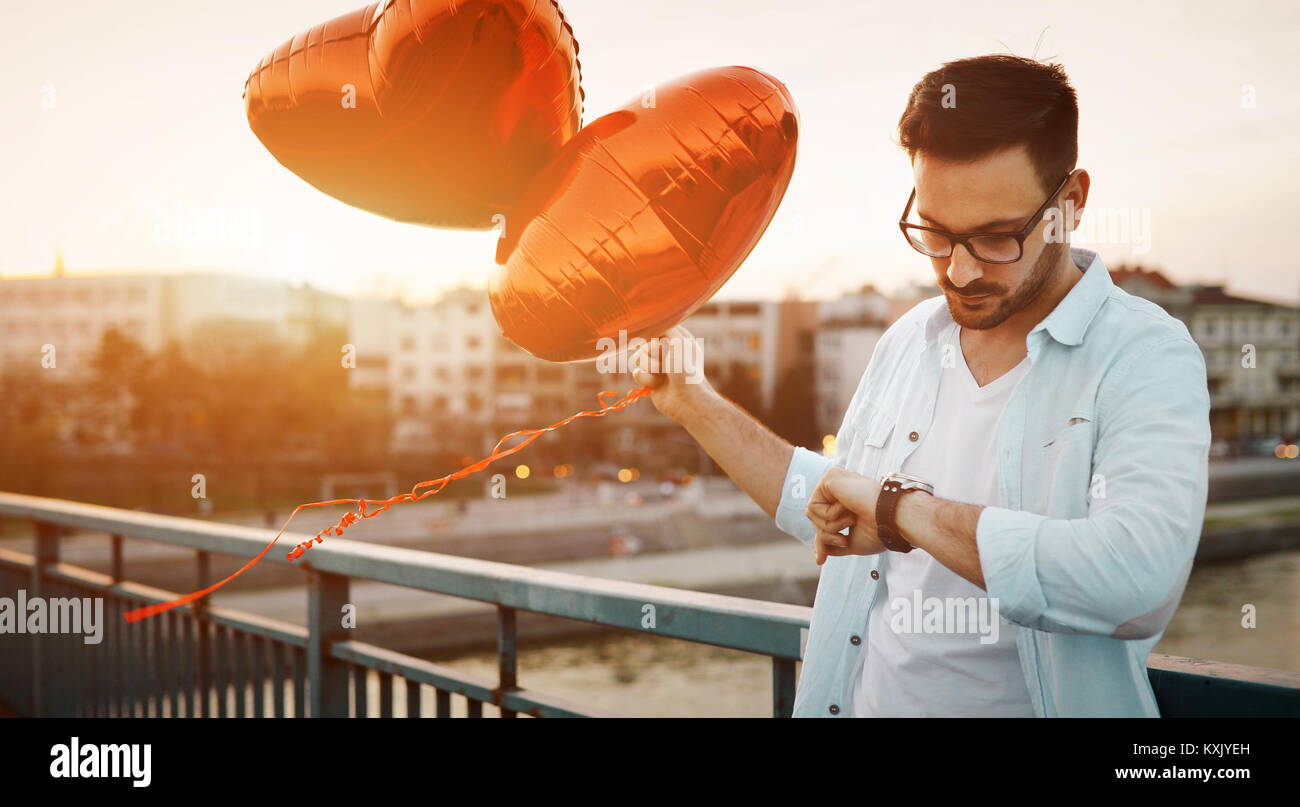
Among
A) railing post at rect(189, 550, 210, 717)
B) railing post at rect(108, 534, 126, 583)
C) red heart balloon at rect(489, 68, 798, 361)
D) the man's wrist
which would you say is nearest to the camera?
the man's wrist

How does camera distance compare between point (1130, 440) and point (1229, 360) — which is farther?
point (1229, 360)

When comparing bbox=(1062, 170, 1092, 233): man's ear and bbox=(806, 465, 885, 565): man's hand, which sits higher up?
bbox=(1062, 170, 1092, 233): man's ear

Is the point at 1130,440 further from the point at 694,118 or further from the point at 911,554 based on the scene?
the point at 694,118

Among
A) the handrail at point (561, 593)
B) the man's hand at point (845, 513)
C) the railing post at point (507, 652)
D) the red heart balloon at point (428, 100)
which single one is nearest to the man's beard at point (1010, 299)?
the man's hand at point (845, 513)

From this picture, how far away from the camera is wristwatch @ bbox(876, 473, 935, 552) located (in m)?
1.15

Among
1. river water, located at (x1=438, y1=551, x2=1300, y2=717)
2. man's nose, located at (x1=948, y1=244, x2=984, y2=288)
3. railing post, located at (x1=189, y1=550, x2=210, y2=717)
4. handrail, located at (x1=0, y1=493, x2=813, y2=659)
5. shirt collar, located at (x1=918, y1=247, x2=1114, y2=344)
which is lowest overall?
river water, located at (x1=438, y1=551, x2=1300, y2=717)

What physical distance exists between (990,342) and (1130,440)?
14.5 inches

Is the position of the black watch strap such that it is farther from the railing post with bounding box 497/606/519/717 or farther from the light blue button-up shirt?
the railing post with bounding box 497/606/519/717

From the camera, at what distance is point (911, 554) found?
1.36 m

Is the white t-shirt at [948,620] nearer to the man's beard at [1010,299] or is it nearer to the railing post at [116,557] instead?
the man's beard at [1010,299]

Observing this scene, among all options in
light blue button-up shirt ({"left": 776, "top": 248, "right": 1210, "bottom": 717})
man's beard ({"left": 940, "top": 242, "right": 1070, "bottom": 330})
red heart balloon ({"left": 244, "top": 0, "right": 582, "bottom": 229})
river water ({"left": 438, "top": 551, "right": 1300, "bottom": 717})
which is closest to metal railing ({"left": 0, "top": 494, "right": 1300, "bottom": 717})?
light blue button-up shirt ({"left": 776, "top": 248, "right": 1210, "bottom": 717})

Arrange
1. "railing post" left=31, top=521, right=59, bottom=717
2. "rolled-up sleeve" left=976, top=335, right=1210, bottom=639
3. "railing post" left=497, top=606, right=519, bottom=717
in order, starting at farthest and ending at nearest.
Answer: "railing post" left=31, top=521, right=59, bottom=717
"railing post" left=497, top=606, right=519, bottom=717
"rolled-up sleeve" left=976, top=335, right=1210, bottom=639

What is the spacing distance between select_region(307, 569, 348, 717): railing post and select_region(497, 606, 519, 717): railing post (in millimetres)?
599

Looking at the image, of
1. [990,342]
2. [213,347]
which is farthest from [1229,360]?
[990,342]
